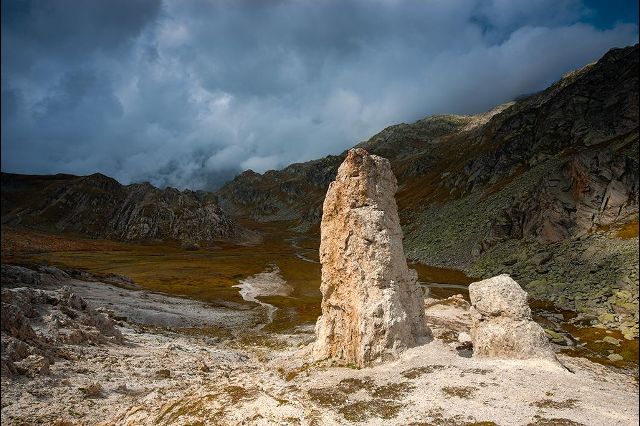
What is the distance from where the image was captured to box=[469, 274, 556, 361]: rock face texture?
29.2 metres

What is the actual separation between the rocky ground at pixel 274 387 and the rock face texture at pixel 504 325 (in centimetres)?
130

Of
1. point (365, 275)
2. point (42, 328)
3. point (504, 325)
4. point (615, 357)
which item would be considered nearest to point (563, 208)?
point (615, 357)

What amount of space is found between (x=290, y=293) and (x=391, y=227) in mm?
74421

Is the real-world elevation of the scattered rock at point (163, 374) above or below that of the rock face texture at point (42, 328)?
below

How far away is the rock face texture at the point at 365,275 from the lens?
32375 millimetres

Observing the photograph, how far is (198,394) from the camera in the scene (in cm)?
2991

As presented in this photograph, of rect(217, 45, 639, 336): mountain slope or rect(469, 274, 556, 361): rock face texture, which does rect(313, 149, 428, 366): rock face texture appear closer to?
rect(469, 274, 556, 361): rock face texture

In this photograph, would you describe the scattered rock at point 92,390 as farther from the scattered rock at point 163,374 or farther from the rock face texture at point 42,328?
the scattered rock at point 163,374

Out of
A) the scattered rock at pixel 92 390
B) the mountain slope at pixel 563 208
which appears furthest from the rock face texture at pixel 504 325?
the mountain slope at pixel 563 208

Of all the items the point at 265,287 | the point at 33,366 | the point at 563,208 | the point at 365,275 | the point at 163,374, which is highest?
the point at 563,208

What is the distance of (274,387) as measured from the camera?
1162 inches

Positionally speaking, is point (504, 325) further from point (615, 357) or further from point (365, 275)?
point (615, 357)

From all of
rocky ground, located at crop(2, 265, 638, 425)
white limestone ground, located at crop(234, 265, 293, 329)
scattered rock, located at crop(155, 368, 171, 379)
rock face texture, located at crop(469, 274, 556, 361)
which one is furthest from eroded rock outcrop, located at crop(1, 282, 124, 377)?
white limestone ground, located at crop(234, 265, 293, 329)

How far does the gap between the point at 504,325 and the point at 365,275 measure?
426 inches
